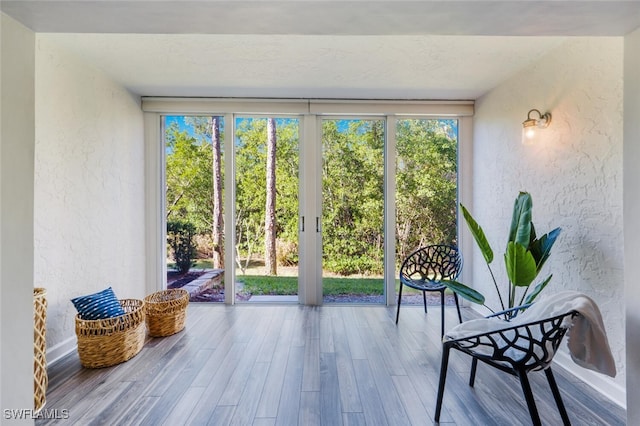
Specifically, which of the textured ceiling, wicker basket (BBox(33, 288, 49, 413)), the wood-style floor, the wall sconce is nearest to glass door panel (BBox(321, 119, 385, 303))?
the textured ceiling

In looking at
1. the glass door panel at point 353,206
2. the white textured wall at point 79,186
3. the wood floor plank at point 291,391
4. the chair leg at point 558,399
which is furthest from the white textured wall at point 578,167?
the white textured wall at point 79,186

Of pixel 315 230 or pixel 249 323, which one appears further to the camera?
pixel 315 230

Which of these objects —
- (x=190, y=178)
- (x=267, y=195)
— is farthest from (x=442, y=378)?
(x=190, y=178)

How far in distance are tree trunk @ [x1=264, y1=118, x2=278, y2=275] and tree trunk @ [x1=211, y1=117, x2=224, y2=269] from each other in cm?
56

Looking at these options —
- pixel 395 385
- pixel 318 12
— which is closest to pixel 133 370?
pixel 395 385

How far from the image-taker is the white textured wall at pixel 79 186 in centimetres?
219

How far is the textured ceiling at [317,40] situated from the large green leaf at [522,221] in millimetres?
1111

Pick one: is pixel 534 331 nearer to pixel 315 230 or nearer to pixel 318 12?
pixel 318 12

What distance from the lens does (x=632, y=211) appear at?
1.35 meters

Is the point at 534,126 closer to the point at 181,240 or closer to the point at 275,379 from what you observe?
the point at 275,379

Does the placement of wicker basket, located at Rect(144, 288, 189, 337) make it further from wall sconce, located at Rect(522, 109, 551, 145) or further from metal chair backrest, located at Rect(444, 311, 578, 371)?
wall sconce, located at Rect(522, 109, 551, 145)

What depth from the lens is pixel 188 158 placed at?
3.63 m

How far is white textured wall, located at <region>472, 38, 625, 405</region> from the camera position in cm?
184

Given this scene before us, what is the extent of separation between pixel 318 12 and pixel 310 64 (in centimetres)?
144
